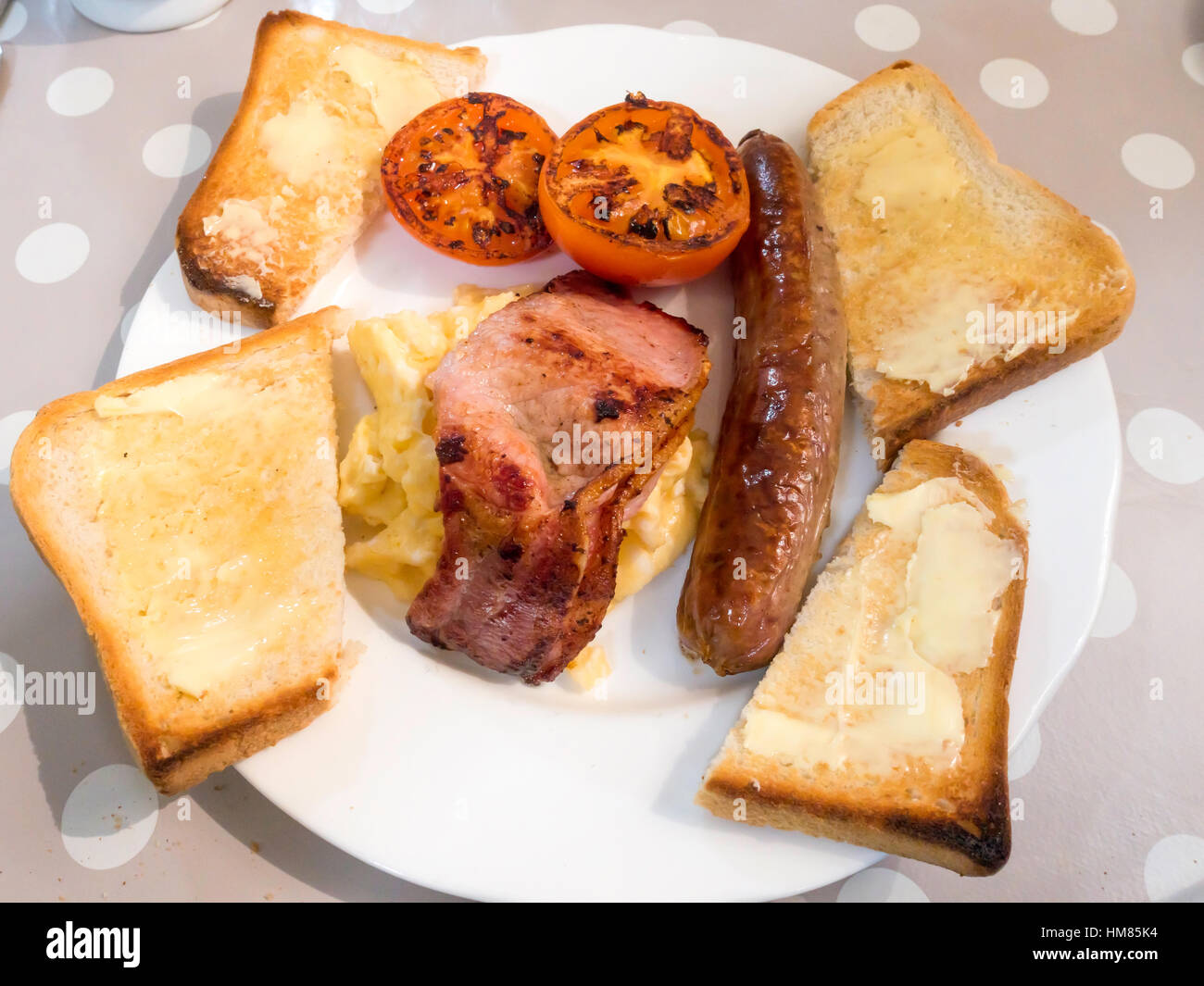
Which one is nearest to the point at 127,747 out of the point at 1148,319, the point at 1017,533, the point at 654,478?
the point at 654,478

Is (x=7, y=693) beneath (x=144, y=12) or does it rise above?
beneath

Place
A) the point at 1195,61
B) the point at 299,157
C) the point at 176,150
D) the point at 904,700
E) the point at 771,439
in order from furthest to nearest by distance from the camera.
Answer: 1. the point at 1195,61
2. the point at 176,150
3. the point at 299,157
4. the point at 771,439
5. the point at 904,700

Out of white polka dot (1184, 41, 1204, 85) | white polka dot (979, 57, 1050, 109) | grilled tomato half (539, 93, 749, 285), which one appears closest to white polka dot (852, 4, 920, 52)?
white polka dot (979, 57, 1050, 109)

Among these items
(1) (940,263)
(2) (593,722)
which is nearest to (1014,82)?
(1) (940,263)

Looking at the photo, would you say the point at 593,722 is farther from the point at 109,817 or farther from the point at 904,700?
the point at 109,817

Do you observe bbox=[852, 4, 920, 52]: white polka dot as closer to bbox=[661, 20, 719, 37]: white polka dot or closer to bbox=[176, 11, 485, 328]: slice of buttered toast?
bbox=[661, 20, 719, 37]: white polka dot
